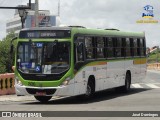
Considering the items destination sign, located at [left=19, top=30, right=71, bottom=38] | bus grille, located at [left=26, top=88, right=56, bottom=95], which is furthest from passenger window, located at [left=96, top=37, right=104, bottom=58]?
bus grille, located at [left=26, top=88, right=56, bottom=95]

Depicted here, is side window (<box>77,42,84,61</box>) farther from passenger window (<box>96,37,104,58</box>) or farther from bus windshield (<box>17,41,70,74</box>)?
passenger window (<box>96,37,104,58</box>)

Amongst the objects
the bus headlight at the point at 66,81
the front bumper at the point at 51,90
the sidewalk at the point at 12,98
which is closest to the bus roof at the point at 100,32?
the bus headlight at the point at 66,81

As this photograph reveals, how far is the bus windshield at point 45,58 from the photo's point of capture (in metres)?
19.5

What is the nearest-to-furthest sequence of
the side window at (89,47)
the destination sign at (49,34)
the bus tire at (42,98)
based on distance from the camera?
the destination sign at (49,34) → the side window at (89,47) → the bus tire at (42,98)

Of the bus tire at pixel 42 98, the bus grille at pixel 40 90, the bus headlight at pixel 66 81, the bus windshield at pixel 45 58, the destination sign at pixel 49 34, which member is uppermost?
the destination sign at pixel 49 34

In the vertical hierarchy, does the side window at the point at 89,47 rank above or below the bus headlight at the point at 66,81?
above

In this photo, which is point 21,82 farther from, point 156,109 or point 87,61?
point 156,109

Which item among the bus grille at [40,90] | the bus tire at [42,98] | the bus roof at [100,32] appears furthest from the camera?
the bus tire at [42,98]

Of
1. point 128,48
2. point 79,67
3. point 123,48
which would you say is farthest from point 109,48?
point 79,67

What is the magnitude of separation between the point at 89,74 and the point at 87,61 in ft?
2.00

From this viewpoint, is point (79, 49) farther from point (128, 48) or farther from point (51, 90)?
point (128, 48)

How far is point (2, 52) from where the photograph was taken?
1412 inches

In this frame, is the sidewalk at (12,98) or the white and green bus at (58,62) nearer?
the white and green bus at (58,62)

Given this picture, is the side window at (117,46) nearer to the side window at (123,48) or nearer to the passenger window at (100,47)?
the side window at (123,48)
